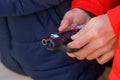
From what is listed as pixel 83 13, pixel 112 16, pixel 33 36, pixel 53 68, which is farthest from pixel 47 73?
pixel 112 16

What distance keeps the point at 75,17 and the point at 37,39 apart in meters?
0.15

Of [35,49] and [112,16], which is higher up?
[112,16]

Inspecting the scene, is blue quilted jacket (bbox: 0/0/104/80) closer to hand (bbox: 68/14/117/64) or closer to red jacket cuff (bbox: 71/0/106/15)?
red jacket cuff (bbox: 71/0/106/15)

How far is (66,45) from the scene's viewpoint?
84 cm

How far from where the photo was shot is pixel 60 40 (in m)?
0.82

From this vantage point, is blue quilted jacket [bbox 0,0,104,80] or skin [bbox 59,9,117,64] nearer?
skin [bbox 59,9,117,64]

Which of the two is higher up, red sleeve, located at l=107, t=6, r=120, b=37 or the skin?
red sleeve, located at l=107, t=6, r=120, b=37


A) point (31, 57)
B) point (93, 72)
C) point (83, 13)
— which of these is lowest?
point (93, 72)

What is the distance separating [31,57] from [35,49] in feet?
0.12

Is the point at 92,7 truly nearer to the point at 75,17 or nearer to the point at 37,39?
the point at 75,17

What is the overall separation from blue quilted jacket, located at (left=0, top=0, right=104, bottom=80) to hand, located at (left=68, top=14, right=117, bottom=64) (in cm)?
18

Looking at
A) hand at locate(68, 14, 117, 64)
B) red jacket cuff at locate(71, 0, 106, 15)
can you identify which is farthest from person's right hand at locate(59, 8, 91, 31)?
hand at locate(68, 14, 117, 64)

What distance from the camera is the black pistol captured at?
80cm

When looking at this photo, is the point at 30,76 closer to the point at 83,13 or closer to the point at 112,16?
the point at 83,13
